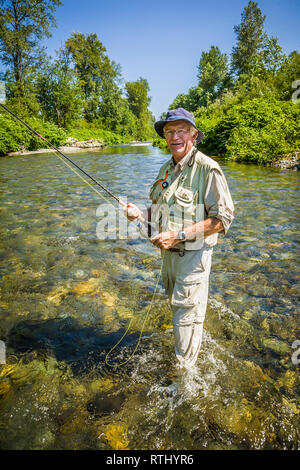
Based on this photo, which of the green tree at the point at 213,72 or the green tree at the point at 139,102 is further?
the green tree at the point at 139,102

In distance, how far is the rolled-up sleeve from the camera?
8.02 feet

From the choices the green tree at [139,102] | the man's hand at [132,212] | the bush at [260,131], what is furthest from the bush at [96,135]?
the man's hand at [132,212]

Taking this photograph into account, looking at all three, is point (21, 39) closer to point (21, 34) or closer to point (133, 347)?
point (21, 34)

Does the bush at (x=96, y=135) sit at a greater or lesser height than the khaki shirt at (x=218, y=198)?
greater

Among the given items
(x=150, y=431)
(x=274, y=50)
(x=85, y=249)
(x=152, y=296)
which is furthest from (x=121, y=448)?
(x=274, y=50)

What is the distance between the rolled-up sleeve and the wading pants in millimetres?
363

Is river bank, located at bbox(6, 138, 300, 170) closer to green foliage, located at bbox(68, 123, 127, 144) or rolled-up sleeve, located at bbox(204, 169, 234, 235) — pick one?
green foliage, located at bbox(68, 123, 127, 144)

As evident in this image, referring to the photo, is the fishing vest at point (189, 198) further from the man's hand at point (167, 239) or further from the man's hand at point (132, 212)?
the man's hand at point (132, 212)

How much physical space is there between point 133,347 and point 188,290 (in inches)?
59.1

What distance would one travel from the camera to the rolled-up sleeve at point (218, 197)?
2.44 m

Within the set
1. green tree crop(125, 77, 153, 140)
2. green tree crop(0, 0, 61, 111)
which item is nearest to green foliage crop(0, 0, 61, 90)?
green tree crop(0, 0, 61, 111)

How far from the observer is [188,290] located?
2.66m

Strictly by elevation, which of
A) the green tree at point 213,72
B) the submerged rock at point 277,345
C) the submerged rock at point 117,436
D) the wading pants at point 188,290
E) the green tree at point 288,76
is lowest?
the submerged rock at point 117,436

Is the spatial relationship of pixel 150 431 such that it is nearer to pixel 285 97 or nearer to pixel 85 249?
pixel 85 249
